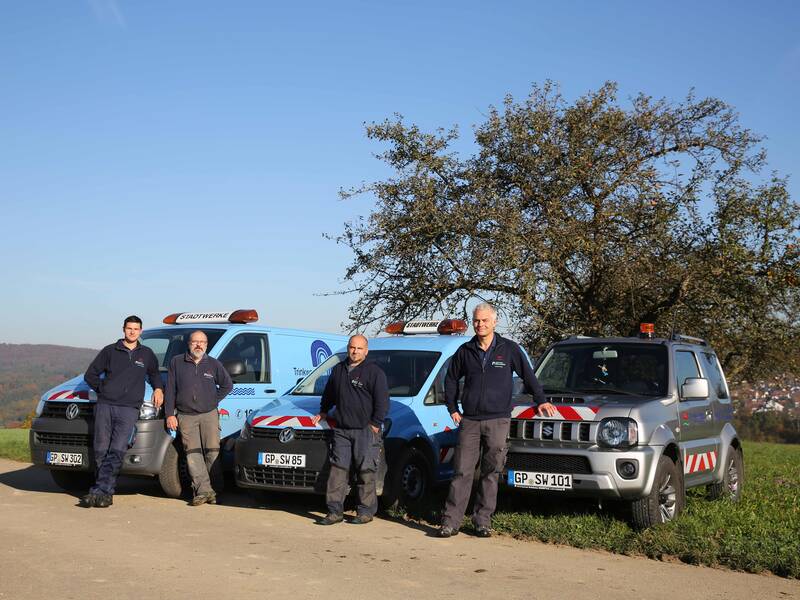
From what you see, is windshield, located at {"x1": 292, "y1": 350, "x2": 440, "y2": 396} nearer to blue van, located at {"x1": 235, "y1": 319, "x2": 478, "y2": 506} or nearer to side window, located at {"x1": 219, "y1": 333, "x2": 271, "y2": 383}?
Answer: blue van, located at {"x1": 235, "y1": 319, "x2": 478, "y2": 506}

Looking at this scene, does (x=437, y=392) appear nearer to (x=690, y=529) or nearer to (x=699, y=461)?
(x=699, y=461)

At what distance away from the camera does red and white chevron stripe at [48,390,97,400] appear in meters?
10.7

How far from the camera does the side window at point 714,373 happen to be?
11.0m

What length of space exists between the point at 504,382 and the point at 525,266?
6.73 metres

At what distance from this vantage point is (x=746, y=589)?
686 centimetres

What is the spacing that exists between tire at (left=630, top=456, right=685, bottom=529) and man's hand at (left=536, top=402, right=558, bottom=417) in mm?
1036

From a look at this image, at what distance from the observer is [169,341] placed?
11.9 m

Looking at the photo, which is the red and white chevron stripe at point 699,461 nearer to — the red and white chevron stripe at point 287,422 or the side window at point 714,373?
the side window at point 714,373

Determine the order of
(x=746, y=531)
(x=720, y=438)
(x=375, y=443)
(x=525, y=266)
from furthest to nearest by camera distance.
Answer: (x=525, y=266) < (x=720, y=438) < (x=375, y=443) < (x=746, y=531)

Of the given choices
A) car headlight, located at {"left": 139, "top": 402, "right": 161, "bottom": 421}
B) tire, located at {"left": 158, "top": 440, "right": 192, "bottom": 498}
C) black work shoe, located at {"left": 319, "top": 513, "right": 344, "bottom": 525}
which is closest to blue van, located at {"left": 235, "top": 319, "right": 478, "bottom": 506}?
black work shoe, located at {"left": 319, "top": 513, "right": 344, "bottom": 525}

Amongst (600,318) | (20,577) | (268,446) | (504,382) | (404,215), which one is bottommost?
(20,577)

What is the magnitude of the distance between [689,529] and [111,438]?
5.87m

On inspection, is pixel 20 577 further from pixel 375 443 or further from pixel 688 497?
pixel 688 497

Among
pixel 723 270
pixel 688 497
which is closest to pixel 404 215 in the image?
pixel 723 270
